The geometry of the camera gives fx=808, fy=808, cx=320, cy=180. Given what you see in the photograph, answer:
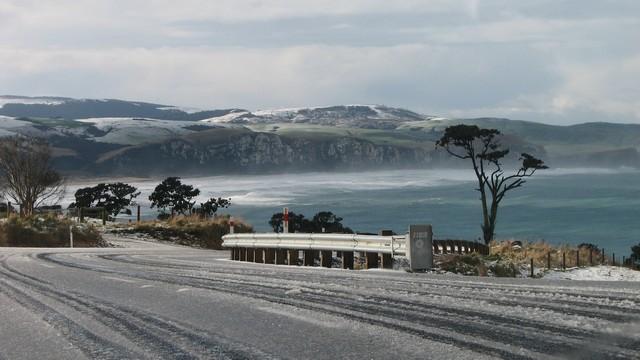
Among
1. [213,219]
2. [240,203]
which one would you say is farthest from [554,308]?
[240,203]

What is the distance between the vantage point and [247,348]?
696 centimetres

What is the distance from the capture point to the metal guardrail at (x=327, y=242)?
17781 mm

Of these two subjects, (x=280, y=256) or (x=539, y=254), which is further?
(x=539, y=254)

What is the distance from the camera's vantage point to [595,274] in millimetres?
25719

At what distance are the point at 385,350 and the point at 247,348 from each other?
3.94 ft

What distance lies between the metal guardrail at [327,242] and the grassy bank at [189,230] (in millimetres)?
25054

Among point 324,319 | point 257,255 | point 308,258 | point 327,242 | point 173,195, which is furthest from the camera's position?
point 173,195

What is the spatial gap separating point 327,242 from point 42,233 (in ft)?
91.5

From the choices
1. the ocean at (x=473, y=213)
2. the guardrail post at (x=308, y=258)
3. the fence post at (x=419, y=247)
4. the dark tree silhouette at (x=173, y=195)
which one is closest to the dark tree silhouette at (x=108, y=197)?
the dark tree silhouette at (x=173, y=195)

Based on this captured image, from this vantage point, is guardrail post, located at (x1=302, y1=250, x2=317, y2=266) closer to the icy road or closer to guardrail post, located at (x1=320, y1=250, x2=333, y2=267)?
guardrail post, located at (x1=320, y1=250, x2=333, y2=267)

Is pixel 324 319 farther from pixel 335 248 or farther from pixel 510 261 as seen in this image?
pixel 510 261

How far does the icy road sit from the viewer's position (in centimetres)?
679

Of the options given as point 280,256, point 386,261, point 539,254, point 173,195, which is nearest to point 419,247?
point 386,261

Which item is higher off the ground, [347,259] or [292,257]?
[347,259]
